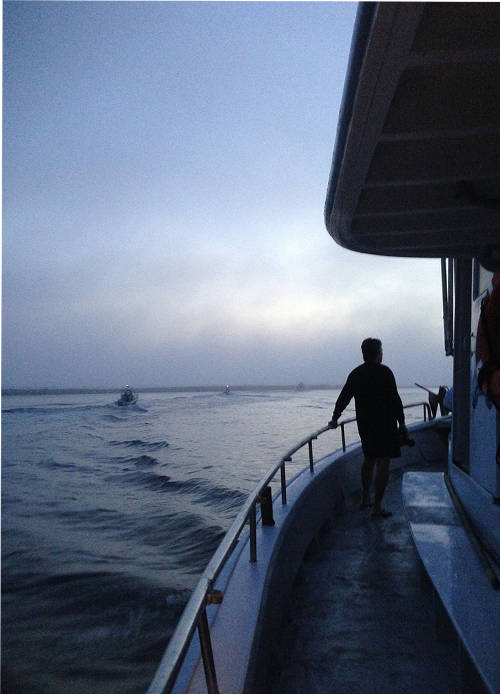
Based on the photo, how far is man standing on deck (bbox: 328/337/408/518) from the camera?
184 inches

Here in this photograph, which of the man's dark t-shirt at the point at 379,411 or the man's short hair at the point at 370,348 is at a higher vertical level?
the man's short hair at the point at 370,348

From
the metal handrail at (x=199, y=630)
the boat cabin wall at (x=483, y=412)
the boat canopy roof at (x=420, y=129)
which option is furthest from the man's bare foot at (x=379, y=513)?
the metal handrail at (x=199, y=630)

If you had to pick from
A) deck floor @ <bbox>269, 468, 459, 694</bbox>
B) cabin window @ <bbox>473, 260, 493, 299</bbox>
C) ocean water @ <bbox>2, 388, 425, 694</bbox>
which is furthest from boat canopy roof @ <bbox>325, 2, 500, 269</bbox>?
ocean water @ <bbox>2, 388, 425, 694</bbox>

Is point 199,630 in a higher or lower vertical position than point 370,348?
lower

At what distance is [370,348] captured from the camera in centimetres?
479

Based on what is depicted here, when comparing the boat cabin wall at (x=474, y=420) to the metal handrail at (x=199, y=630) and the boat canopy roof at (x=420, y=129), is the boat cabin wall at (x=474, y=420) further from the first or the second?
the metal handrail at (x=199, y=630)

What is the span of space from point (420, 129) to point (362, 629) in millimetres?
2837

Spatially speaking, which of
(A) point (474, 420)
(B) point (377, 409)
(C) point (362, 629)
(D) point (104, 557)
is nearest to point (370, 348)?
A: (B) point (377, 409)

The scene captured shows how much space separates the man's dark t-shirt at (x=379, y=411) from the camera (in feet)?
15.3

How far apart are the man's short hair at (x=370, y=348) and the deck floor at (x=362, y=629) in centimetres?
181

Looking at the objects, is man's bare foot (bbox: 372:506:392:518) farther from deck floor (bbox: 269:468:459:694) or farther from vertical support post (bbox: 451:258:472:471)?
vertical support post (bbox: 451:258:472:471)

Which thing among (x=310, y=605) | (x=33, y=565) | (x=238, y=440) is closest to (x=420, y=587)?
(x=310, y=605)

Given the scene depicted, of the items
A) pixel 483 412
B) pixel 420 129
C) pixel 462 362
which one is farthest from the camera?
pixel 462 362

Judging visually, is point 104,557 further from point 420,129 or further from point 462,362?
point 420,129
